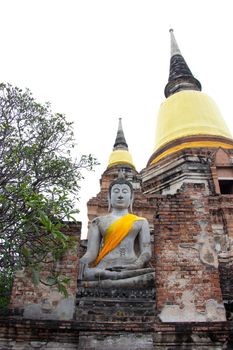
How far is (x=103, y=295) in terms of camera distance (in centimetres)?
546

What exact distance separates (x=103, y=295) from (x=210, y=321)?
4.59ft

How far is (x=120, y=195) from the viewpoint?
273 inches

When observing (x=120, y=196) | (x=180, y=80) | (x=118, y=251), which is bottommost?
(x=118, y=251)

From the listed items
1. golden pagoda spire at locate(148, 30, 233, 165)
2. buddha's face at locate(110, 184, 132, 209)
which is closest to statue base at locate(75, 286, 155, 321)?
buddha's face at locate(110, 184, 132, 209)

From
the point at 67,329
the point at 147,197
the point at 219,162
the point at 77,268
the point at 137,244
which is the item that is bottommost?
the point at 67,329

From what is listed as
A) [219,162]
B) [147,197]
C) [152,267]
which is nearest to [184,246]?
[152,267]

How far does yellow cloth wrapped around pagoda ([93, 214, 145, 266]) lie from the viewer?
6.13 meters

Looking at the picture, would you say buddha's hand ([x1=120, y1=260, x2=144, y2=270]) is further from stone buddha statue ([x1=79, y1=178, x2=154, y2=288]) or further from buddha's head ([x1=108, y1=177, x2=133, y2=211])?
buddha's head ([x1=108, y1=177, x2=133, y2=211])

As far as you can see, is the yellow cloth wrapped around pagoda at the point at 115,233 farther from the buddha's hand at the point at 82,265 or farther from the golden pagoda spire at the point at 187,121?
the golden pagoda spire at the point at 187,121

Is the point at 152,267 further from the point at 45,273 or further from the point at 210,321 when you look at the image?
the point at 45,273

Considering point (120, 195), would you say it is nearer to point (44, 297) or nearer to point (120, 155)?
point (44, 297)

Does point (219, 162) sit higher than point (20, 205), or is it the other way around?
point (219, 162)

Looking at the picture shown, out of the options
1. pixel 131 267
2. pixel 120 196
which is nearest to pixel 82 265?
pixel 131 267

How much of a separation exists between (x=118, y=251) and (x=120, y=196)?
44.0 inches
